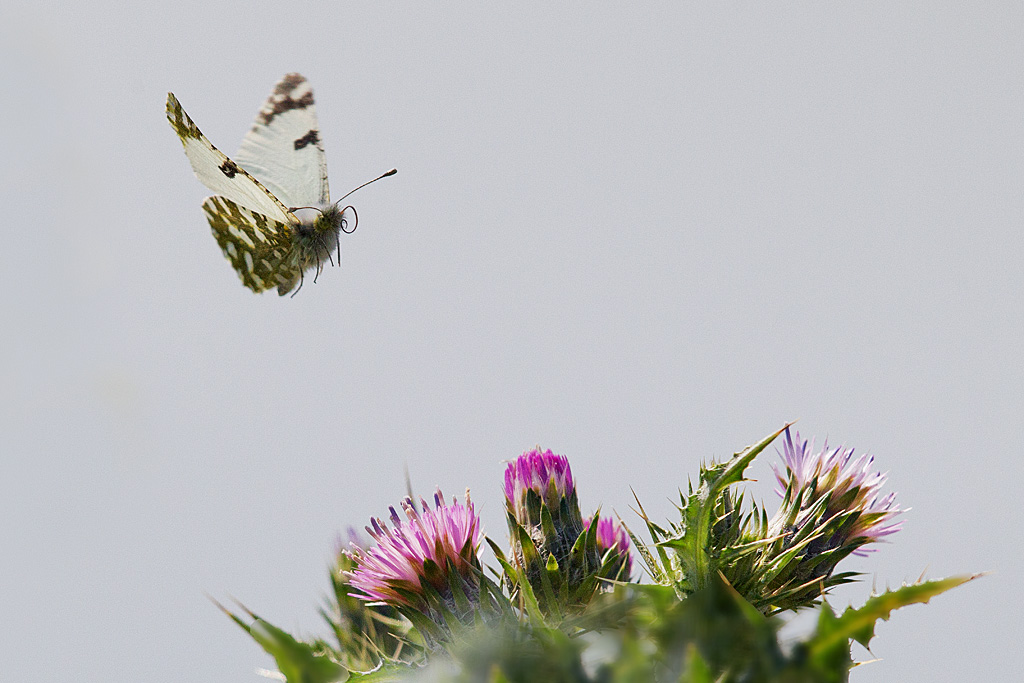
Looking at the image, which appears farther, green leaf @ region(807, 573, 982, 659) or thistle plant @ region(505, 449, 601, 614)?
thistle plant @ region(505, 449, 601, 614)

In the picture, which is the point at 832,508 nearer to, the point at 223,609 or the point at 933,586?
the point at 933,586

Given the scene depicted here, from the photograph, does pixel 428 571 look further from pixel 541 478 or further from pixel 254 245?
pixel 254 245

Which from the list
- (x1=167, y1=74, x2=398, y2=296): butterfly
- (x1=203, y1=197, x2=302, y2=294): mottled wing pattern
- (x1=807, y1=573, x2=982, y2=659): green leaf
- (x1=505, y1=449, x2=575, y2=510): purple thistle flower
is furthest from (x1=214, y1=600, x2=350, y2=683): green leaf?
(x1=203, y1=197, x2=302, y2=294): mottled wing pattern

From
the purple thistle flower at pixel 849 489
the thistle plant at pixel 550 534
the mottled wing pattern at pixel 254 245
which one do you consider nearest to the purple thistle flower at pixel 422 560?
the thistle plant at pixel 550 534

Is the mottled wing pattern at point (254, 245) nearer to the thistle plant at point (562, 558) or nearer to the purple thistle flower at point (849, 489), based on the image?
the thistle plant at point (562, 558)

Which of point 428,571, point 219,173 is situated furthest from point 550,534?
point 219,173

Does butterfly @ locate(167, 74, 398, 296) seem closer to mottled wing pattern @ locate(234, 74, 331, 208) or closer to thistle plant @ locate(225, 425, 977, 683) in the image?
mottled wing pattern @ locate(234, 74, 331, 208)
